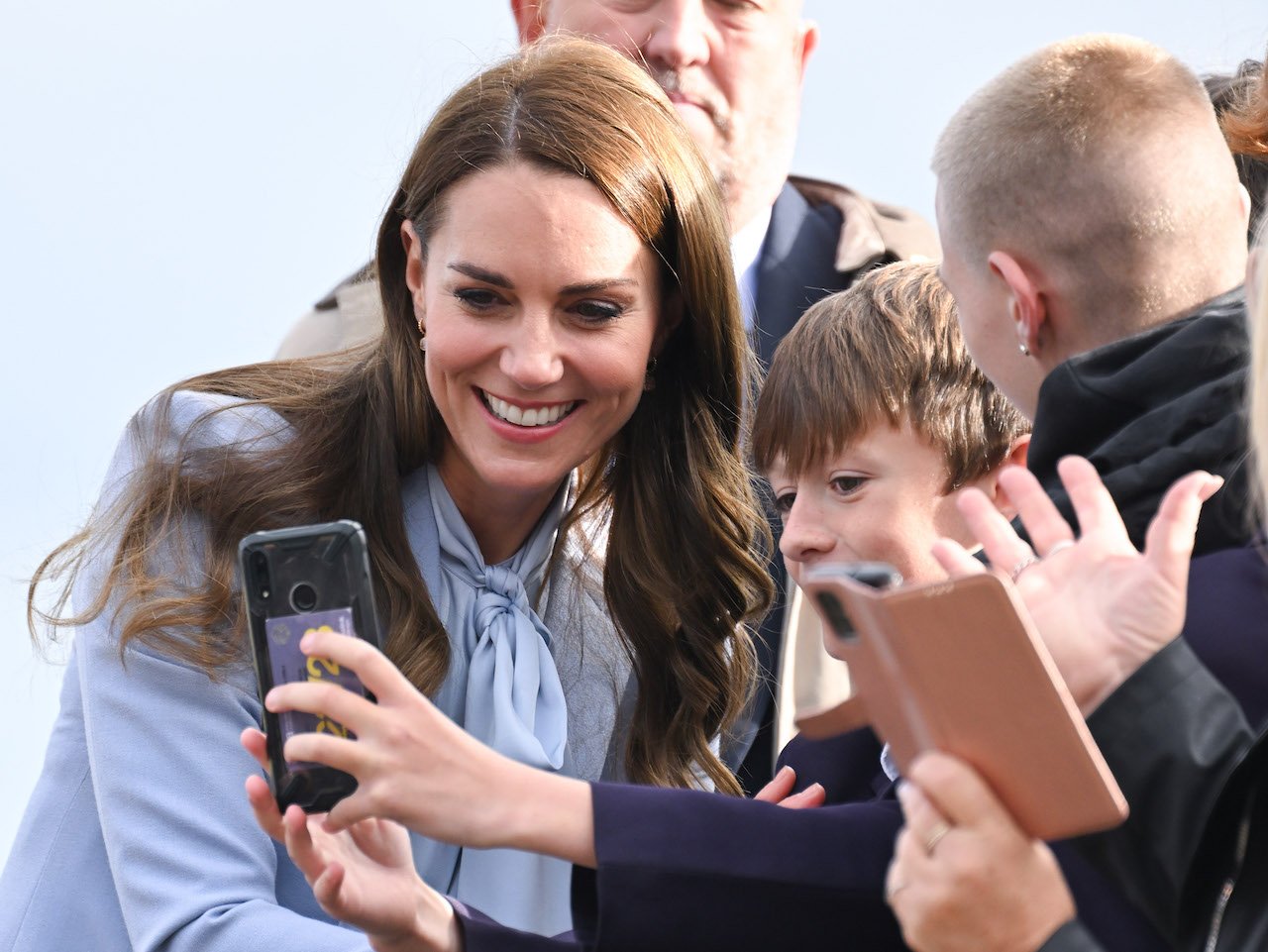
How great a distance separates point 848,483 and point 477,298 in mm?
665

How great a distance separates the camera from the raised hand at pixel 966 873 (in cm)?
155

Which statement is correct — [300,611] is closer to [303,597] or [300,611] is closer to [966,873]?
[303,597]

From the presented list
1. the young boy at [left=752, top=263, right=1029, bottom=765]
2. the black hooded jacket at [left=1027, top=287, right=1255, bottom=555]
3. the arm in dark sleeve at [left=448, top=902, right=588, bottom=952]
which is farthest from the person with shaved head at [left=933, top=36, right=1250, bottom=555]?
the arm in dark sleeve at [left=448, top=902, right=588, bottom=952]

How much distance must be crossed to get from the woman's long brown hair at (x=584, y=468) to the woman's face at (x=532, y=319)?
6 centimetres

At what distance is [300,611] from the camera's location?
1.86 metres

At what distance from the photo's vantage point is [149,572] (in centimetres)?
268

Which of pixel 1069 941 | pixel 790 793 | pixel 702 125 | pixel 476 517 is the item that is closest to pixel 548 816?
pixel 1069 941

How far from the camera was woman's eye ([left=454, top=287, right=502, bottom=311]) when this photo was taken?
2.76 m

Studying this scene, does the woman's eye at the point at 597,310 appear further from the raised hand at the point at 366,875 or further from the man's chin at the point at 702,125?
the man's chin at the point at 702,125

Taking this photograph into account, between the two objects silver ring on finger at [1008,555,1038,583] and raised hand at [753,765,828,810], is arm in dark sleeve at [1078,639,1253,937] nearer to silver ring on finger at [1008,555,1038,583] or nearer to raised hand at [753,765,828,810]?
silver ring on finger at [1008,555,1038,583]

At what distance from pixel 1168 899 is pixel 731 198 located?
2743 mm

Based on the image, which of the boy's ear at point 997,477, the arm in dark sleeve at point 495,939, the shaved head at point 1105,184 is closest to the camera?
the arm in dark sleeve at point 495,939

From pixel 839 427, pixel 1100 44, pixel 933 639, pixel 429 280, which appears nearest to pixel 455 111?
pixel 429 280

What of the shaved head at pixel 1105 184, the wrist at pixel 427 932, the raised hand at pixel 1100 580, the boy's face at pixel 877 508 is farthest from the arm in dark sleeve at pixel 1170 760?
the boy's face at pixel 877 508
